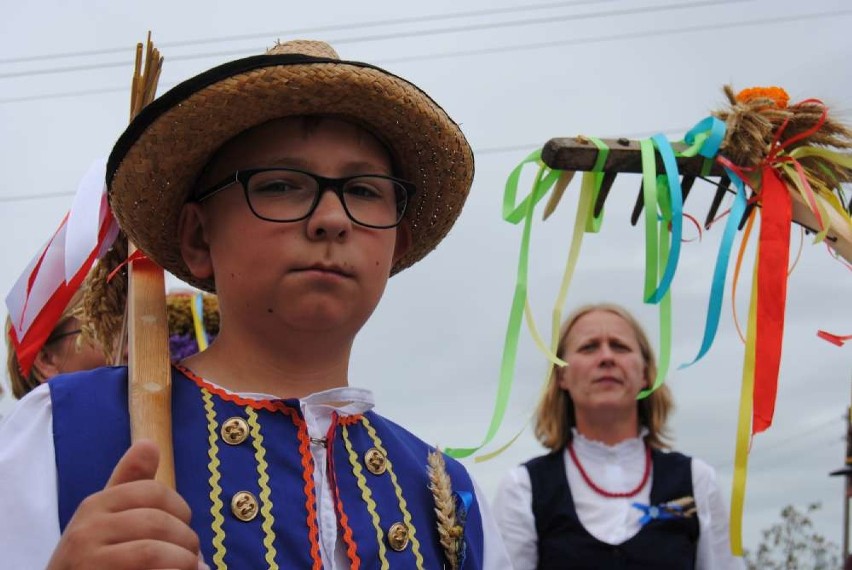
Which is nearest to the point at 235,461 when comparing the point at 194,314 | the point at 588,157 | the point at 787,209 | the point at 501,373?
the point at 501,373

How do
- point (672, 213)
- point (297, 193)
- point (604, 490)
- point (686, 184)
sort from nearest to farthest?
point (297, 193) < point (672, 213) < point (686, 184) < point (604, 490)

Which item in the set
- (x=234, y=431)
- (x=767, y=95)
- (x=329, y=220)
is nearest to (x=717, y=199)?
(x=767, y=95)

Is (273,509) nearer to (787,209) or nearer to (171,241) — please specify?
(171,241)

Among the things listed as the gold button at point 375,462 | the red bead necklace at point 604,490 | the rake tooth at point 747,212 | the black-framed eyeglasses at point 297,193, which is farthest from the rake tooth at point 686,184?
the red bead necklace at point 604,490

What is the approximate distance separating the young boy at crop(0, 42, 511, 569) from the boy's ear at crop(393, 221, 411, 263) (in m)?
0.18

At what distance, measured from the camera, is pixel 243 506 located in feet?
6.71

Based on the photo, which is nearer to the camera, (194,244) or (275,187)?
(275,187)

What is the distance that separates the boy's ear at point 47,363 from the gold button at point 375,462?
1.97 meters

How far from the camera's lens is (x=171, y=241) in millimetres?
2424

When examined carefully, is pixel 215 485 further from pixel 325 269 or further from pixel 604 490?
pixel 604 490

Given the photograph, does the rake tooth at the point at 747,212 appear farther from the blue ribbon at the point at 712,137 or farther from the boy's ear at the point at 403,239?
the boy's ear at the point at 403,239

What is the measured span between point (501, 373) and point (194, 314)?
88.1 inches

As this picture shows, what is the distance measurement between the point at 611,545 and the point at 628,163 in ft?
6.45

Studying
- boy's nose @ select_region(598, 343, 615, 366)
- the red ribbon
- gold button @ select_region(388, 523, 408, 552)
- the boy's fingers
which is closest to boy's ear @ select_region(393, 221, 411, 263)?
gold button @ select_region(388, 523, 408, 552)
